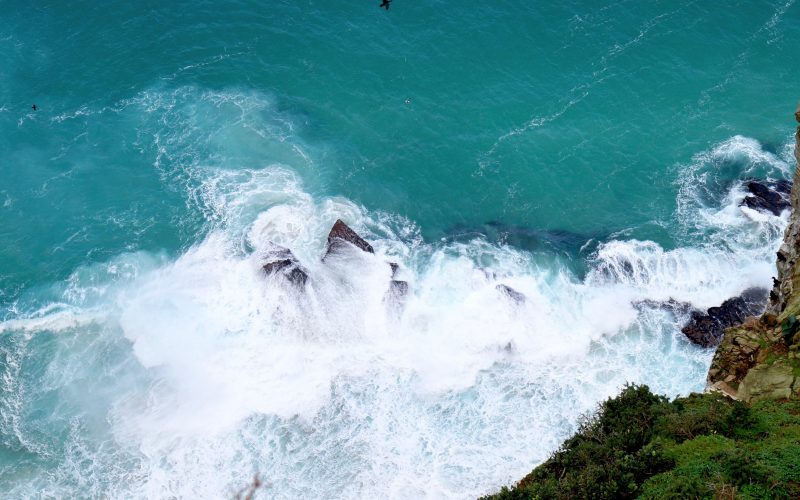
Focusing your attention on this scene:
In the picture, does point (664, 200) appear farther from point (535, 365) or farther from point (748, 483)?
point (748, 483)

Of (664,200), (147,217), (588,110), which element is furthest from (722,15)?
(147,217)

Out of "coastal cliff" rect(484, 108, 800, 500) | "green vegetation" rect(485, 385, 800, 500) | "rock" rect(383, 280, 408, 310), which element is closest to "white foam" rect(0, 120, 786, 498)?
"rock" rect(383, 280, 408, 310)

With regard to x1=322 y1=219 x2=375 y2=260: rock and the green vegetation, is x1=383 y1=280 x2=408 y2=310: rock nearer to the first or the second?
x1=322 y1=219 x2=375 y2=260: rock

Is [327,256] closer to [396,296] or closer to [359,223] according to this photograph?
[359,223]

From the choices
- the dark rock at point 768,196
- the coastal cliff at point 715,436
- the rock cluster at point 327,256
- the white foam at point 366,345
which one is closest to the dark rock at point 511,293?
the white foam at point 366,345

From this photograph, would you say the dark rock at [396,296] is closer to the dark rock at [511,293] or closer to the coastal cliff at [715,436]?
the dark rock at [511,293]

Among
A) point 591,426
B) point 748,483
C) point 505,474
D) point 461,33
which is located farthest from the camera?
point 461,33

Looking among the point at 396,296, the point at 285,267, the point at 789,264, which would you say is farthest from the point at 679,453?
the point at 285,267

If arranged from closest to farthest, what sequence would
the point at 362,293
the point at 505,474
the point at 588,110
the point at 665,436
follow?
the point at 665,436 < the point at 505,474 < the point at 362,293 < the point at 588,110
